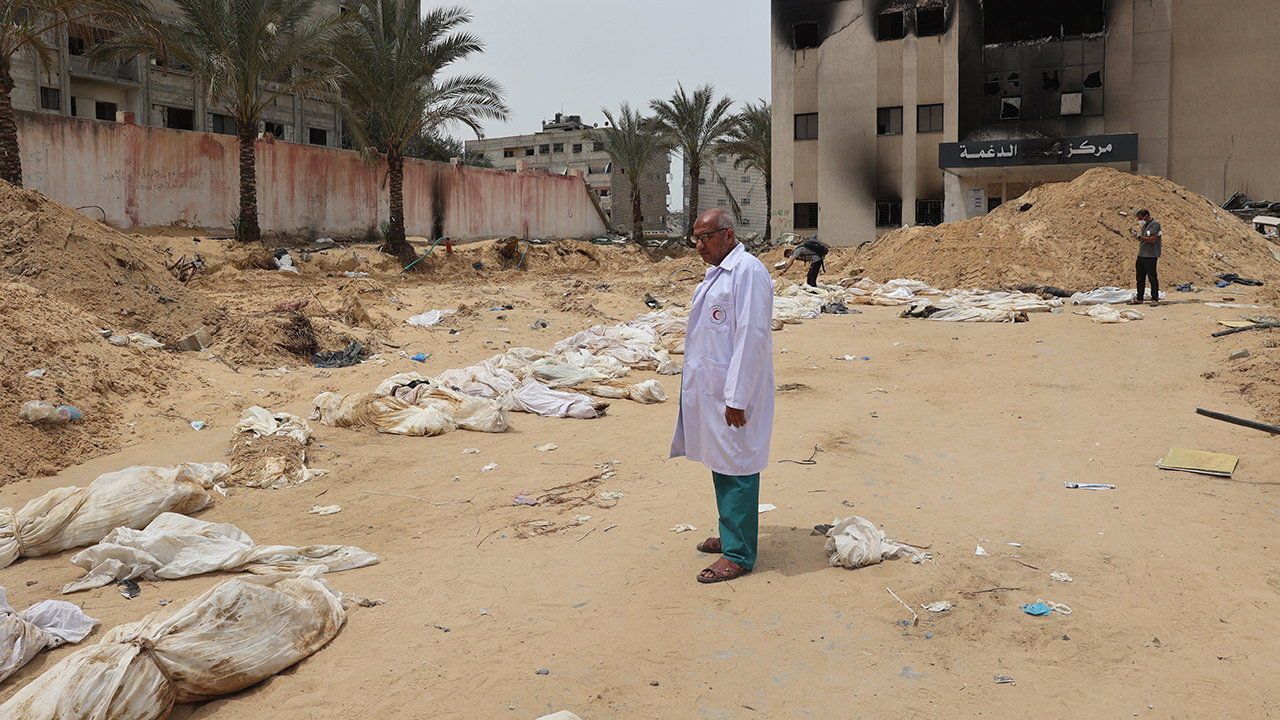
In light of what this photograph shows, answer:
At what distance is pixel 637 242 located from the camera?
33.6 meters

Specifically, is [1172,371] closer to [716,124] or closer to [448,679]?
[448,679]

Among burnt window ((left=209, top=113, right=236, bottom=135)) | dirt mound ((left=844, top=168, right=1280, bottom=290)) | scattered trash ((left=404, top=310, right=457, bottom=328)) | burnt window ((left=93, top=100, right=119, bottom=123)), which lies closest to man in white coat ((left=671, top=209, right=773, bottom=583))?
scattered trash ((left=404, top=310, right=457, bottom=328))

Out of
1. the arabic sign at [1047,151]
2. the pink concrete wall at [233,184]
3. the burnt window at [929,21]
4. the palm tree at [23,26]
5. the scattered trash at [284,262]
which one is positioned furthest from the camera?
the burnt window at [929,21]

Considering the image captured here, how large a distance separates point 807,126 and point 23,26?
23.2m

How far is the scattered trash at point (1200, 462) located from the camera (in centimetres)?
529

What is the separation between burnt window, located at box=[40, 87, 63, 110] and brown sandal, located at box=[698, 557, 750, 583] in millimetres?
30862

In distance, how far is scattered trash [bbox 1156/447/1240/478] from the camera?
17.4 feet

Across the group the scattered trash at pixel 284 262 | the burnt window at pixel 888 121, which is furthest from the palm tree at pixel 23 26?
the burnt window at pixel 888 121

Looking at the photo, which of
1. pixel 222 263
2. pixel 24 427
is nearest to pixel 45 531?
pixel 24 427

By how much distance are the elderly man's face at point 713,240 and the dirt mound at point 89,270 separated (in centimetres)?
703

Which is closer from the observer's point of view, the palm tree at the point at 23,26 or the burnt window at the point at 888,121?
the palm tree at the point at 23,26

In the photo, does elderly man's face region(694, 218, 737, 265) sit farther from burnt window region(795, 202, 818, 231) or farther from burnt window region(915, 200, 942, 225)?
burnt window region(795, 202, 818, 231)

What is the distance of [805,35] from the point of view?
30812mm

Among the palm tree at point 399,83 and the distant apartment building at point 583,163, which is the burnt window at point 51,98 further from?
the distant apartment building at point 583,163
